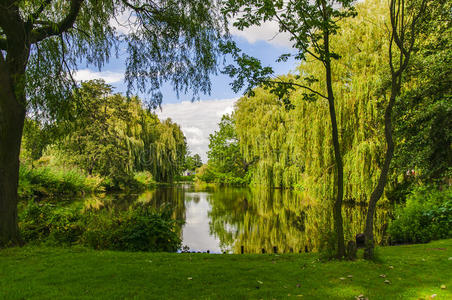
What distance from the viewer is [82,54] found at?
6223mm

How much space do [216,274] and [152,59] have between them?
433 centimetres

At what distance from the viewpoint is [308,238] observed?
8.94 metres

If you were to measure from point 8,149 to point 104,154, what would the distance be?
15736 millimetres

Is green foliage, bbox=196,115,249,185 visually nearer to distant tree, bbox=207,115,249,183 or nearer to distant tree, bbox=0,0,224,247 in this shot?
distant tree, bbox=207,115,249,183

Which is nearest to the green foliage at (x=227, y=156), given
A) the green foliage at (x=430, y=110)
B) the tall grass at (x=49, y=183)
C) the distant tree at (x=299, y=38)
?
the tall grass at (x=49, y=183)

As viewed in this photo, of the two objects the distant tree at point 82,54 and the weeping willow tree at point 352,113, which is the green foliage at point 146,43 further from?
the weeping willow tree at point 352,113

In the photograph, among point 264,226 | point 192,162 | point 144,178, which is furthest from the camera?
point 192,162

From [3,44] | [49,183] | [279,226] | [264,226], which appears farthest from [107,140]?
[3,44]

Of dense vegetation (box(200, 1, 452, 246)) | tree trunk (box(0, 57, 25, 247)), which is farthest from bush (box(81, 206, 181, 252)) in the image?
dense vegetation (box(200, 1, 452, 246))

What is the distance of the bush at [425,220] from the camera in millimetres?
7094

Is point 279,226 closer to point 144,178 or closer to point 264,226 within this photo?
point 264,226

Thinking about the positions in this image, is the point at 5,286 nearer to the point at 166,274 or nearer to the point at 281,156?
the point at 166,274

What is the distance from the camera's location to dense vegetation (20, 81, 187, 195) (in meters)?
16.1

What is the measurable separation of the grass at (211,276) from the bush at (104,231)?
1.05 metres
